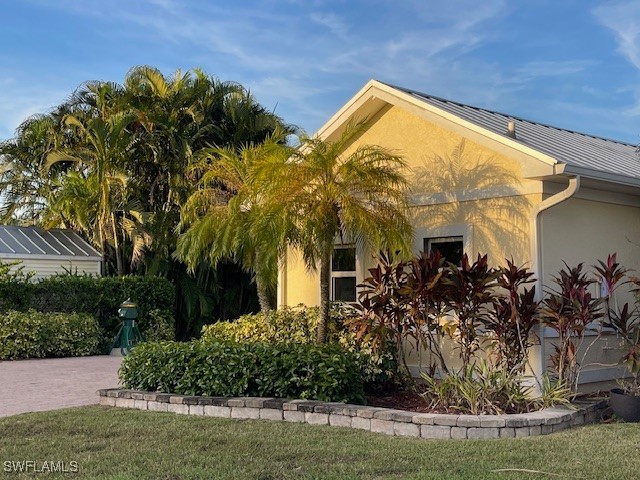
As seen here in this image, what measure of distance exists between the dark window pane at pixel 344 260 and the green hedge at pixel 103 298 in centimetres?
850

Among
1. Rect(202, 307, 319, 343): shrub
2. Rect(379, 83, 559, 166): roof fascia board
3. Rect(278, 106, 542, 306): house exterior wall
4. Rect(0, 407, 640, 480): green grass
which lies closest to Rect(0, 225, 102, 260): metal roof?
Rect(202, 307, 319, 343): shrub

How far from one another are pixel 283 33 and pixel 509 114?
4.52 metres

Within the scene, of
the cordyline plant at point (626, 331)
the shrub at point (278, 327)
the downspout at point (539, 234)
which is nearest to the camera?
the cordyline plant at point (626, 331)

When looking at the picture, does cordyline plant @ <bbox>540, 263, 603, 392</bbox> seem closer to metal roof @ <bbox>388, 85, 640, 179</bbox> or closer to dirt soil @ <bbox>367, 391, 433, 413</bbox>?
metal roof @ <bbox>388, 85, 640, 179</bbox>

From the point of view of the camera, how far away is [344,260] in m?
12.3

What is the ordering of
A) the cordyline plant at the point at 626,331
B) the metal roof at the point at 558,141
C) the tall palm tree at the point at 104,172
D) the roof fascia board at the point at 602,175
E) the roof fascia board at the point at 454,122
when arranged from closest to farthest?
1. the cordyline plant at the point at 626,331
2. the roof fascia board at the point at 602,175
3. the roof fascia board at the point at 454,122
4. the metal roof at the point at 558,141
5. the tall palm tree at the point at 104,172

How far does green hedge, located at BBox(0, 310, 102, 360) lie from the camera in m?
16.5

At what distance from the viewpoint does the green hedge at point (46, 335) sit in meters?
16.5

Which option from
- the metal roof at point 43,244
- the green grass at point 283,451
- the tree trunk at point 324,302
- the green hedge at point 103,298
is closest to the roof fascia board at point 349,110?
the tree trunk at point 324,302

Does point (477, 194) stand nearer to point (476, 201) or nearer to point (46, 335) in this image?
point (476, 201)

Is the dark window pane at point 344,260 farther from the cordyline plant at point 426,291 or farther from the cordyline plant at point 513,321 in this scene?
the cordyline plant at point 513,321

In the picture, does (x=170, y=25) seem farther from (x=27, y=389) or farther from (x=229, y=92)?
(x=229, y=92)

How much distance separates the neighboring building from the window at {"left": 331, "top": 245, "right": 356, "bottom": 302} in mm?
10045

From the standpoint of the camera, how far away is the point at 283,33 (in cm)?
1270
